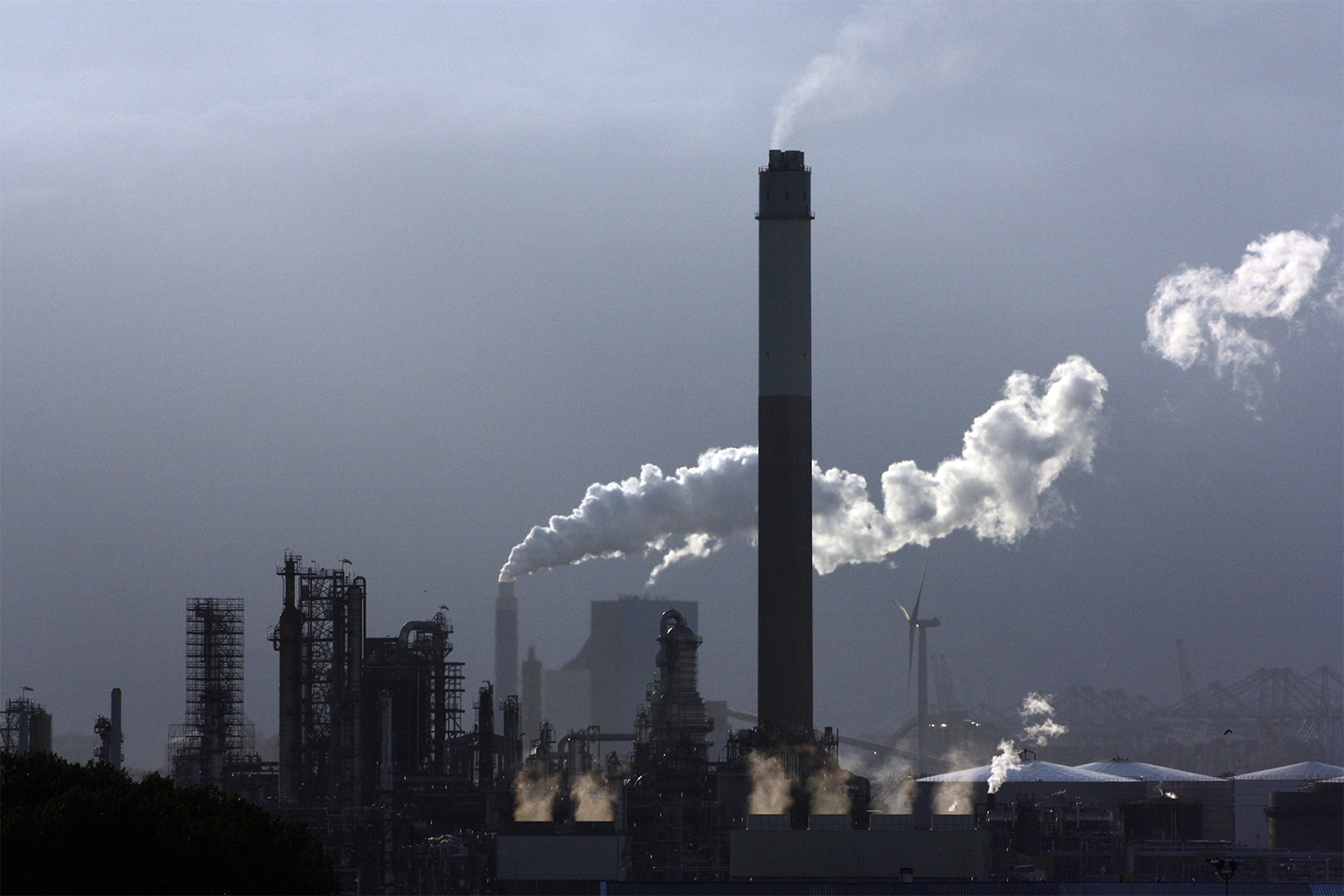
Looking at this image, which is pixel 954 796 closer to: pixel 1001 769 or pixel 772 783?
pixel 1001 769

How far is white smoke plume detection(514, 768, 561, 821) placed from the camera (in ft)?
260

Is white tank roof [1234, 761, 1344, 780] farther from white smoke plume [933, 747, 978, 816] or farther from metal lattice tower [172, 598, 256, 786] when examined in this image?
metal lattice tower [172, 598, 256, 786]

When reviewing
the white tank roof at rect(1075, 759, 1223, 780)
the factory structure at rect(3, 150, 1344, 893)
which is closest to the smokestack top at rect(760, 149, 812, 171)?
the factory structure at rect(3, 150, 1344, 893)

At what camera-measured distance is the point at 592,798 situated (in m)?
83.4

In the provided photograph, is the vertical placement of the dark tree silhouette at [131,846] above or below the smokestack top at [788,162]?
below

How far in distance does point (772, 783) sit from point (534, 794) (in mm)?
10730

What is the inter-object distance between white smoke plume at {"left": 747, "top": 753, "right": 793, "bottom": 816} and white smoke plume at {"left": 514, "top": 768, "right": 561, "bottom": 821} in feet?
29.2

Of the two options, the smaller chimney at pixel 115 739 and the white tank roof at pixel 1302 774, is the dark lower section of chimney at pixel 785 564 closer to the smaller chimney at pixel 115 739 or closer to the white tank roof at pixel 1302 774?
the smaller chimney at pixel 115 739

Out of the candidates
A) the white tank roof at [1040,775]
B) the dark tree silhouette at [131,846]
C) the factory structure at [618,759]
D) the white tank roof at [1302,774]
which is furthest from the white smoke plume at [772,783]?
the white tank roof at [1302,774]

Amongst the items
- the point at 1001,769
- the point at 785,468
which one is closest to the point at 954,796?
the point at 1001,769

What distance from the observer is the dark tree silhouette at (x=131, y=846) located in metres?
35.8

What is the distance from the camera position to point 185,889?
36.5 m

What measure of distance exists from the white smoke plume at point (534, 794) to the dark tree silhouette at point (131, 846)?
1534 inches

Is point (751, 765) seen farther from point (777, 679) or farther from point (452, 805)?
point (452, 805)
